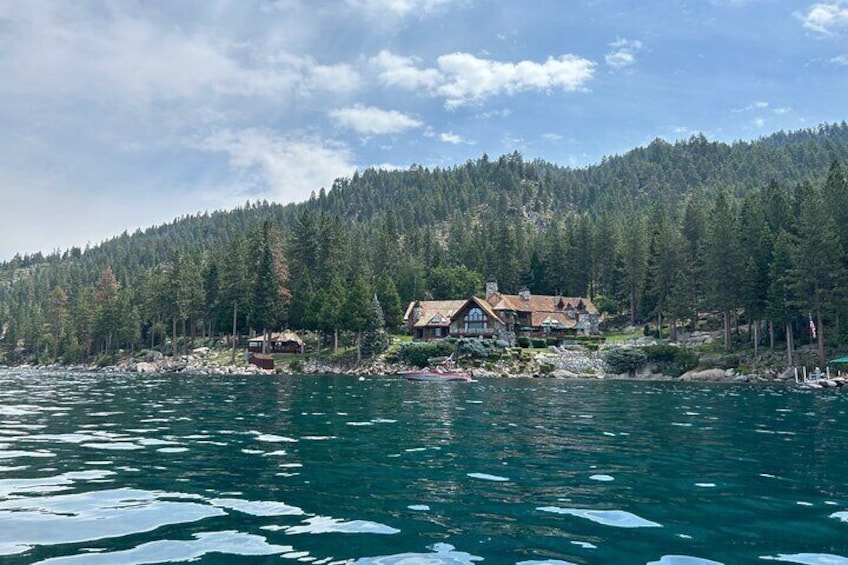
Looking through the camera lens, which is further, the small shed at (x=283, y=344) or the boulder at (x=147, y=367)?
the small shed at (x=283, y=344)

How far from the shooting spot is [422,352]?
84.5 m

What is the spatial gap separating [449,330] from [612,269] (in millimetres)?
42191

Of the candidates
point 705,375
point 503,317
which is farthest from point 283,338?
point 705,375

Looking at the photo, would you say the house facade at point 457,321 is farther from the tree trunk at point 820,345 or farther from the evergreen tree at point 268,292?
the tree trunk at point 820,345

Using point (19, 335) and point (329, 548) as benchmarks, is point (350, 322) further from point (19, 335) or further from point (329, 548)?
point (19, 335)

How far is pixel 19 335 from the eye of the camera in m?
173

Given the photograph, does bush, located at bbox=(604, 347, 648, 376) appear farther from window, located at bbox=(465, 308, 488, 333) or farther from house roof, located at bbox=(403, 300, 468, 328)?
house roof, located at bbox=(403, 300, 468, 328)

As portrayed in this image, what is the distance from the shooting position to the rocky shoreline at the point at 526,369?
2613 inches

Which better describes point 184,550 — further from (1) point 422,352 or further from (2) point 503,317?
(2) point 503,317

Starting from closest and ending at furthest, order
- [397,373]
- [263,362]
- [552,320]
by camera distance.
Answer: [397,373] < [263,362] < [552,320]

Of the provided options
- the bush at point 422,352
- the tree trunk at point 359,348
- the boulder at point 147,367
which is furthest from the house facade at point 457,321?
the boulder at point 147,367

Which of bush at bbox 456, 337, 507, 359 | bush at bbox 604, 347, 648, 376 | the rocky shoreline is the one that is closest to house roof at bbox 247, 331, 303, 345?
the rocky shoreline

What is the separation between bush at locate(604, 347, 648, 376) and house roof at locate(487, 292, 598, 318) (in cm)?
2685

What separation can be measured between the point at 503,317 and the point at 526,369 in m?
22.9
